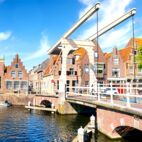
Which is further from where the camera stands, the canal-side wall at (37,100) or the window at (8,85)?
the window at (8,85)

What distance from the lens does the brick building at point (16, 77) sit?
43.5 m

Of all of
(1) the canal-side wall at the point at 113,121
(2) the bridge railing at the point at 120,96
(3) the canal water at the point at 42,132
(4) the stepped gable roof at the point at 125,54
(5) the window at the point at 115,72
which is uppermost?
(4) the stepped gable roof at the point at 125,54

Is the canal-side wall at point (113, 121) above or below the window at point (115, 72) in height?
below

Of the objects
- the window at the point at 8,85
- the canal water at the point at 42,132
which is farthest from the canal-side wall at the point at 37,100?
the canal water at the point at 42,132

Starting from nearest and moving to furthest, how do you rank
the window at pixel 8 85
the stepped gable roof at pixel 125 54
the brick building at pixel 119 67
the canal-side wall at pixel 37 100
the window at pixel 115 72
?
the canal-side wall at pixel 37 100, the brick building at pixel 119 67, the window at pixel 115 72, the stepped gable roof at pixel 125 54, the window at pixel 8 85

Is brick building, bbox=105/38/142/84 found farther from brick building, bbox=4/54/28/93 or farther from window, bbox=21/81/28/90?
brick building, bbox=4/54/28/93

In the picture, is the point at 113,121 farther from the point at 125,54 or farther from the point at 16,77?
the point at 16,77

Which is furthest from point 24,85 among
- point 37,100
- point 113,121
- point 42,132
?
point 113,121

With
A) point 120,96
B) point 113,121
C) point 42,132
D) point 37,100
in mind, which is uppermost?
point 120,96

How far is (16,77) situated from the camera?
44094mm

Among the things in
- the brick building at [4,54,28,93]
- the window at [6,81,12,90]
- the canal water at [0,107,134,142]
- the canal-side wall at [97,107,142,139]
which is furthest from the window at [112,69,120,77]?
the canal-side wall at [97,107,142,139]

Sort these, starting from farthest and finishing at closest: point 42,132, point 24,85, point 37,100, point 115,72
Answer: point 24,85 < point 115,72 < point 37,100 < point 42,132

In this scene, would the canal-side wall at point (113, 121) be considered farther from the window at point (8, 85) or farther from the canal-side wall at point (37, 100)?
the window at point (8, 85)

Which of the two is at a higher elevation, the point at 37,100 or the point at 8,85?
the point at 8,85
